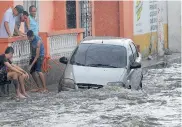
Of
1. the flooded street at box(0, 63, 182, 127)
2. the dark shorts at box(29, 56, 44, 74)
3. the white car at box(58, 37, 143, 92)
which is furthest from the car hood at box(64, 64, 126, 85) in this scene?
the dark shorts at box(29, 56, 44, 74)

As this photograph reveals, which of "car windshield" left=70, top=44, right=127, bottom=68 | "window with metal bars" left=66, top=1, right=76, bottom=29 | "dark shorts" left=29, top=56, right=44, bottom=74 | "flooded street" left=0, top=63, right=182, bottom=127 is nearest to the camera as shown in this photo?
"flooded street" left=0, top=63, right=182, bottom=127

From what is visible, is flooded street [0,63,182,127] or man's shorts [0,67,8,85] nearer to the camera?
flooded street [0,63,182,127]

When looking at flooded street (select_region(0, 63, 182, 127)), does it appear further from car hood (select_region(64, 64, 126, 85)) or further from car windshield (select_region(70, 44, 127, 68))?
car windshield (select_region(70, 44, 127, 68))

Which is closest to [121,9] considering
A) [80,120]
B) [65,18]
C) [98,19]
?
[98,19]

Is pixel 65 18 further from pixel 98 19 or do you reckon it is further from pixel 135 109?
pixel 135 109

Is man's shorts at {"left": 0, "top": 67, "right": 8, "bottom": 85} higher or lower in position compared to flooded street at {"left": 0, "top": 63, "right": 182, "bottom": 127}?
higher

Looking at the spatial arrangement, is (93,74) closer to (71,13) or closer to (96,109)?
(96,109)

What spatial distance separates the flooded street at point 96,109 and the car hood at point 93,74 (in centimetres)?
24

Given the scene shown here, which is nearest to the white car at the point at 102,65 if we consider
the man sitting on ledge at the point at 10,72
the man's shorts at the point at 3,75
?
the man sitting on ledge at the point at 10,72

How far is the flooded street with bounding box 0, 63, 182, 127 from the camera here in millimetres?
12391

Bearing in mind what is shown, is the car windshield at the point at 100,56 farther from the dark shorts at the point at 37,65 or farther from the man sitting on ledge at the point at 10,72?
the man sitting on ledge at the point at 10,72

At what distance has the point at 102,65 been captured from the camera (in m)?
15.4

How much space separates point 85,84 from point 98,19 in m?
11.7

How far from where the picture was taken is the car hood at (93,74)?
14.7m
